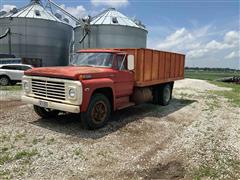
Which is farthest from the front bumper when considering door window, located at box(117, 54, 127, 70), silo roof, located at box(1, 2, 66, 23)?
silo roof, located at box(1, 2, 66, 23)

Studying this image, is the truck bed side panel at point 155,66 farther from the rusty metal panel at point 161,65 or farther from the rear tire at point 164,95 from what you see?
the rear tire at point 164,95

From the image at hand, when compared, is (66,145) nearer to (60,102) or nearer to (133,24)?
(60,102)

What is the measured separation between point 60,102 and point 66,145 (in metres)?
1.36

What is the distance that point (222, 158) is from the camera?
5.62 meters

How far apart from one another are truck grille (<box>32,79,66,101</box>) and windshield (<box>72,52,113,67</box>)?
5.17ft

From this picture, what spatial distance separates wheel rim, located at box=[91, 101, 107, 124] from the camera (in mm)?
7366

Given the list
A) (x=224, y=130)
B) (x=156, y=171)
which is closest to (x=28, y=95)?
(x=156, y=171)

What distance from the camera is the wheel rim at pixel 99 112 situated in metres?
7.37

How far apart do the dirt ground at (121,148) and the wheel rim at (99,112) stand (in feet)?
1.23

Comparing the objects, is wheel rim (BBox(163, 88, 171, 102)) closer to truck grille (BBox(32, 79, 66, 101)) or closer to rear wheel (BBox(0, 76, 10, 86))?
truck grille (BBox(32, 79, 66, 101))

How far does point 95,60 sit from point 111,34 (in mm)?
27523

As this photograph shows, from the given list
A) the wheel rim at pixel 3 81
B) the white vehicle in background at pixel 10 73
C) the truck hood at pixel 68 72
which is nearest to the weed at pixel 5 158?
the truck hood at pixel 68 72

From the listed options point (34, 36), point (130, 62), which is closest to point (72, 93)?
point (130, 62)

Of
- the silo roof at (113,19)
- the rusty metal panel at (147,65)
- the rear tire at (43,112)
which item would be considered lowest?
the rear tire at (43,112)
